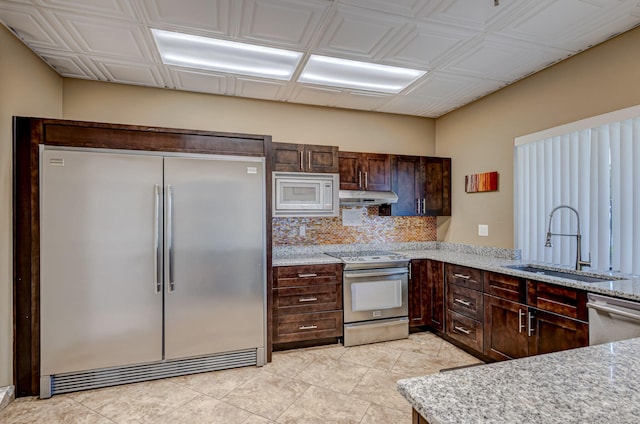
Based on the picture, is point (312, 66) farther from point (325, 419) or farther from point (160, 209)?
point (325, 419)

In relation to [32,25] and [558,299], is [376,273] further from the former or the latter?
[32,25]

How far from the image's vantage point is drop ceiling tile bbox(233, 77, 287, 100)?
3.25 m

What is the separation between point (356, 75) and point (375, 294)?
2.25 metres

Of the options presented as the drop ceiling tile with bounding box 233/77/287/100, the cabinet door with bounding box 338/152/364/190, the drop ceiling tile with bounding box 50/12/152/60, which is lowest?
the cabinet door with bounding box 338/152/364/190

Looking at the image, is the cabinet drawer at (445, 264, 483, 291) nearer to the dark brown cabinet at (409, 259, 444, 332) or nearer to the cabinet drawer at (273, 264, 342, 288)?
the dark brown cabinet at (409, 259, 444, 332)

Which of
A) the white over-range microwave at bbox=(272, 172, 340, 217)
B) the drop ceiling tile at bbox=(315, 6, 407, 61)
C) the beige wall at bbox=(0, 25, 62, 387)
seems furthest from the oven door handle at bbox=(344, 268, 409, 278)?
the beige wall at bbox=(0, 25, 62, 387)

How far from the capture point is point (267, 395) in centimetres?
245

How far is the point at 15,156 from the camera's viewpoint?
2416mm

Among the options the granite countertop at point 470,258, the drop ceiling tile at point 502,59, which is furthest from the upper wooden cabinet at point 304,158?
the drop ceiling tile at point 502,59

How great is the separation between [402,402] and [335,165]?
7.60 ft

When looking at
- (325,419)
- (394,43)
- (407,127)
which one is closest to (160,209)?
(325,419)

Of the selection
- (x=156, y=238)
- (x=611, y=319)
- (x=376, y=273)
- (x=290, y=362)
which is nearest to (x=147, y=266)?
(x=156, y=238)

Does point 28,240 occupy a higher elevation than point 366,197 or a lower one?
lower

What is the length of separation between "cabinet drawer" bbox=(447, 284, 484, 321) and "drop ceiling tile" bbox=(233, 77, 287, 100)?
9.00 feet
